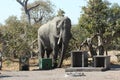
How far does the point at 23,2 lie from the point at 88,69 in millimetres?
34600

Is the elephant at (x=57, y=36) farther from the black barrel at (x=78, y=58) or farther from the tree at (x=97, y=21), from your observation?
the tree at (x=97, y=21)

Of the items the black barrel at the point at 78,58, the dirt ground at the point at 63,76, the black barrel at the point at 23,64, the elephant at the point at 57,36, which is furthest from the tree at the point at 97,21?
the dirt ground at the point at 63,76

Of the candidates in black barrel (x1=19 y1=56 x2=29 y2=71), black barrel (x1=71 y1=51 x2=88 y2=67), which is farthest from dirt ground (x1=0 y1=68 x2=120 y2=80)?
black barrel (x1=19 y1=56 x2=29 y2=71)

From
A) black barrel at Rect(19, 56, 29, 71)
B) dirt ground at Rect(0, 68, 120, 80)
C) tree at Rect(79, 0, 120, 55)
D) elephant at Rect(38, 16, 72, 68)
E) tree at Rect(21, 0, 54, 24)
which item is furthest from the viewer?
tree at Rect(21, 0, 54, 24)

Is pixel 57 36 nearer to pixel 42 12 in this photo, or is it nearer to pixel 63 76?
pixel 63 76

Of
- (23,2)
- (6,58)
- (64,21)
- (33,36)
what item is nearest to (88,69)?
(64,21)

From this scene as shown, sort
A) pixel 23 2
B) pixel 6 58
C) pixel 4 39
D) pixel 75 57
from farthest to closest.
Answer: pixel 23 2 → pixel 4 39 → pixel 6 58 → pixel 75 57

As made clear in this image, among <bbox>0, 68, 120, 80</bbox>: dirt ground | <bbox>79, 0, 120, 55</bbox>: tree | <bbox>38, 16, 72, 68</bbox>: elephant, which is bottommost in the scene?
<bbox>0, 68, 120, 80</bbox>: dirt ground

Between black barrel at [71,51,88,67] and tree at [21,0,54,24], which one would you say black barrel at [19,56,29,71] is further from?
tree at [21,0,54,24]

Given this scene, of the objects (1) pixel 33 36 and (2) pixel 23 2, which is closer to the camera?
(1) pixel 33 36

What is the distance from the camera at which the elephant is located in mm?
30656

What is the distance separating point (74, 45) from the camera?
128 ft

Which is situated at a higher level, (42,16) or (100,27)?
(42,16)

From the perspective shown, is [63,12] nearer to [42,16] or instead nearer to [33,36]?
[33,36]
